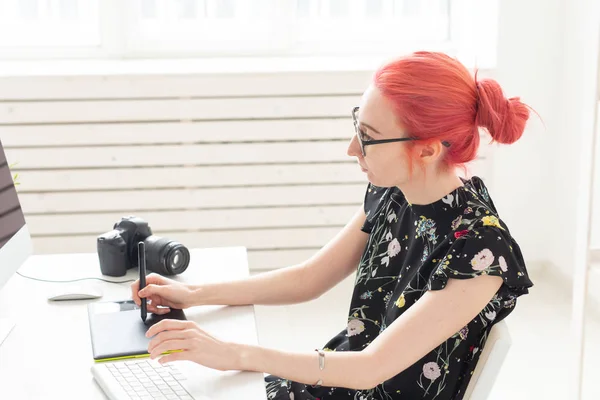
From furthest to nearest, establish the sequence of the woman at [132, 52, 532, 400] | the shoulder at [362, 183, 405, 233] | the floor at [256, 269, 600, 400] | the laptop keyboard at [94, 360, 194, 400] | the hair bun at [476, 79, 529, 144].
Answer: the floor at [256, 269, 600, 400], the shoulder at [362, 183, 405, 233], the hair bun at [476, 79, 529, 144], the woman at [132, 52, 532, 400], the laptop keyboard at [94, 360, 194, 400]

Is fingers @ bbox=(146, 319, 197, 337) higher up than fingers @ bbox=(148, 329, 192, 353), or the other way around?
fingers @ bbox=(146, 319, 197, 337)

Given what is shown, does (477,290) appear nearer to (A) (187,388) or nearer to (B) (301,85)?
(A) (187,388)

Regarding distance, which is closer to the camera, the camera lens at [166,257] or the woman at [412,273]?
the woman at [412,273]

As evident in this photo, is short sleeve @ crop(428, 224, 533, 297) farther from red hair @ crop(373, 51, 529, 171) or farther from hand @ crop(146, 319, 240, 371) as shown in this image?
hand @ crop(146, 319, 240, 371)

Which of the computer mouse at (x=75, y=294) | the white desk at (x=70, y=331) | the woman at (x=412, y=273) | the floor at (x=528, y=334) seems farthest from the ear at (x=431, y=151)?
the floor at (x=528, y=334)

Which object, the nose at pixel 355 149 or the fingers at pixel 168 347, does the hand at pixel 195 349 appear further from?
the nose at pixel 355 149

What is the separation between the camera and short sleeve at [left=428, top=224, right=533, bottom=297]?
4.53ft

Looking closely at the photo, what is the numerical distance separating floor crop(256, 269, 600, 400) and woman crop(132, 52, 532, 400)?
123cm

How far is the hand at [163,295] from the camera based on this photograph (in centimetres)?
156

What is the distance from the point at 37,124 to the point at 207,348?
236cm

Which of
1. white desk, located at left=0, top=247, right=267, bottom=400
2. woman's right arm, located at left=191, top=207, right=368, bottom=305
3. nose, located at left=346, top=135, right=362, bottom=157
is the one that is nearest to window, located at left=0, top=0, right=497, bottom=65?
white desk, located at left=0, top=247, right=267, bottom=400

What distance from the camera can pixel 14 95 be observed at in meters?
3.36

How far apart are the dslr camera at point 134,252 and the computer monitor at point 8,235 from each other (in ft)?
0.57

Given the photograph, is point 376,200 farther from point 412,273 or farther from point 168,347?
point 168,347
